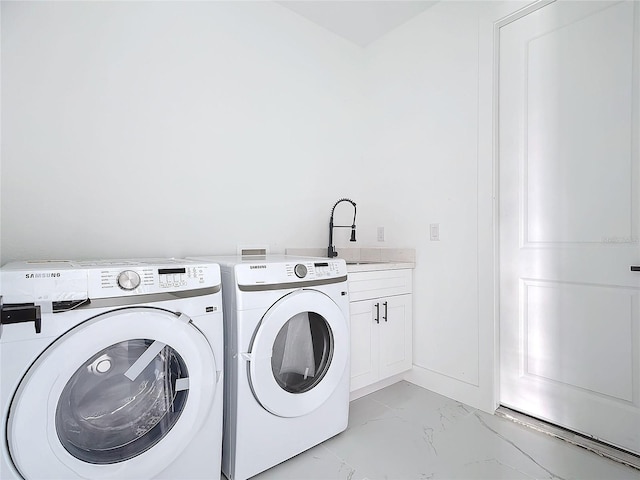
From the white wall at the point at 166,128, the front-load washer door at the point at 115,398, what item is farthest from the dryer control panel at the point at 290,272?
the white wall at the point at 166,128

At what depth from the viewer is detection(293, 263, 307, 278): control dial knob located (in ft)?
5.02

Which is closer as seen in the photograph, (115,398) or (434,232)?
(115,398)

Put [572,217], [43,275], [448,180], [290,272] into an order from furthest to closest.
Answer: [448,180]
[572,217]
[290,272]
[43,275]

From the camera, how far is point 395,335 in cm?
225

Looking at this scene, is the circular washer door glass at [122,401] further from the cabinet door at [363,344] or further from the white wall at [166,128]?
the cabinet door at [363,344]

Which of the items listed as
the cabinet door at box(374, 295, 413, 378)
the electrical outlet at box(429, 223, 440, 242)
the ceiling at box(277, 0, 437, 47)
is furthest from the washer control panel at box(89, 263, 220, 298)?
the ceiling at box(277, 0, 437, 47)

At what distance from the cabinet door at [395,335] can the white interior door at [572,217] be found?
1.92 ft

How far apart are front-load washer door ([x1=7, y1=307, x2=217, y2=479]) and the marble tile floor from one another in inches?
21.2

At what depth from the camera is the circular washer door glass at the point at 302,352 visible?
151 centimetres

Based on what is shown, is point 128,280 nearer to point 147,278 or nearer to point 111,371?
point 147,278

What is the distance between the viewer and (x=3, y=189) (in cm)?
147

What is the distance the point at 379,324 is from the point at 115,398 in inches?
57.5

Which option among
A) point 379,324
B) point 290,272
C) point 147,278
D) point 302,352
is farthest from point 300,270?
point 379,324

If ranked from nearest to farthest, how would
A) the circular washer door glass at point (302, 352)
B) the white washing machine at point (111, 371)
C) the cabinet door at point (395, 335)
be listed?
the white washing machine at point (111, 371)
the circular washer door glass at point (302, 352)
the cabinet door at point (395, 335)
